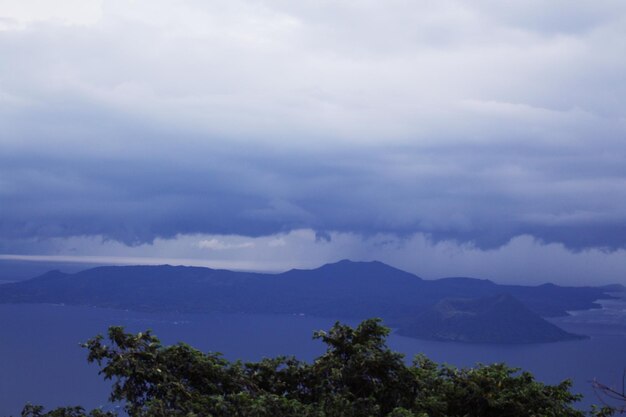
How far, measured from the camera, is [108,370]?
17.2 metres

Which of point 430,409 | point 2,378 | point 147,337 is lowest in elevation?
point 2,378

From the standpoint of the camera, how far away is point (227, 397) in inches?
662

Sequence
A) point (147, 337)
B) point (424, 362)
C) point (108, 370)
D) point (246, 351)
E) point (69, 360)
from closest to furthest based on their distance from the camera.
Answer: point (108, 370) < point (147, 337) < point (424, 362) < point (69, 360) < point (246, 351)

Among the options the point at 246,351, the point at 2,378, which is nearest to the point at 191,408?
the point at 2,378

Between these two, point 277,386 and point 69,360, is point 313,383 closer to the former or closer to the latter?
point 277,386

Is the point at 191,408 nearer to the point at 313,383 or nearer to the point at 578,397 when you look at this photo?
the point at 313,383

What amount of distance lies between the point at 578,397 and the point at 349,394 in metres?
7.35

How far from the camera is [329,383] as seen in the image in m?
19.4

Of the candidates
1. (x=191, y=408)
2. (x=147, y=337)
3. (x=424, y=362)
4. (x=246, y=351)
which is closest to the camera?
(x=191, y=408)

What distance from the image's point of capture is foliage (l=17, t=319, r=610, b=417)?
1706cm

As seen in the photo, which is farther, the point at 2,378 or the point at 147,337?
the point at 2,378

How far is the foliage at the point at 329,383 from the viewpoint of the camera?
672 inches

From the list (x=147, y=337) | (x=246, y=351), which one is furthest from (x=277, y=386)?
(x=246, y=351)

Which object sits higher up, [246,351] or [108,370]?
[108,370]
